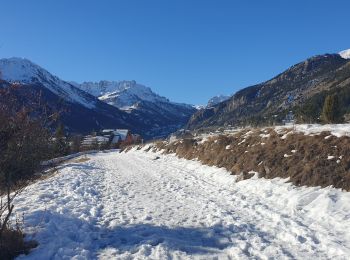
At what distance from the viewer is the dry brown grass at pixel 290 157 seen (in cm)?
1412

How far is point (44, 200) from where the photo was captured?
15.0 metres

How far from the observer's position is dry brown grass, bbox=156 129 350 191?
1412cm

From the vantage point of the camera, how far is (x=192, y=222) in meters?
12.0

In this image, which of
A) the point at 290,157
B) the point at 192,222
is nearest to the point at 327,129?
the point at 290,157

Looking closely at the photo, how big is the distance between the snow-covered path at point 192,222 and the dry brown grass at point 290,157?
2.03ft

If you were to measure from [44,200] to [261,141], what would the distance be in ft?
37.7

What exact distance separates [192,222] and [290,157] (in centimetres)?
683

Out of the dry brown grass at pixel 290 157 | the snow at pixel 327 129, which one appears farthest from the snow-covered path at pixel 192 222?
the snow at pixel 327 129

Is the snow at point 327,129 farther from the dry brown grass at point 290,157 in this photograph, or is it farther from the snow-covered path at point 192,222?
the snow-covered path at point 192,222

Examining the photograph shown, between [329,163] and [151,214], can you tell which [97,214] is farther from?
[329,163]

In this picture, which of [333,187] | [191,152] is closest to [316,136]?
[333,187]

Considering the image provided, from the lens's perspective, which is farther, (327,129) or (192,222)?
(327,129)

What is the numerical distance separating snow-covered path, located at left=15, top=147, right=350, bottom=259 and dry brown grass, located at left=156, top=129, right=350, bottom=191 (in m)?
0.62

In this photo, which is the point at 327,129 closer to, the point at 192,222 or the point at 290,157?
the point at 290,157
